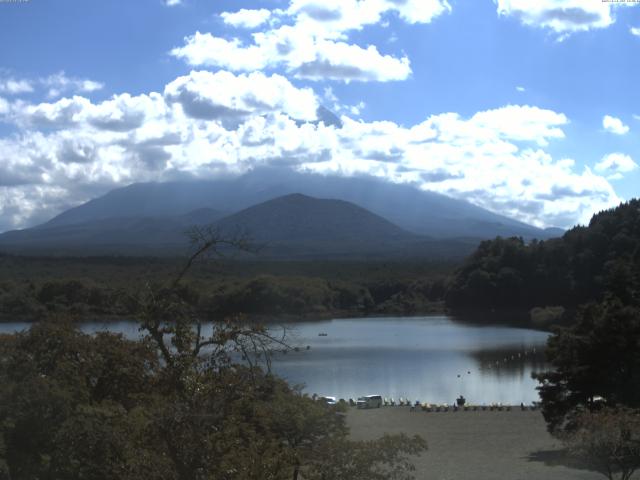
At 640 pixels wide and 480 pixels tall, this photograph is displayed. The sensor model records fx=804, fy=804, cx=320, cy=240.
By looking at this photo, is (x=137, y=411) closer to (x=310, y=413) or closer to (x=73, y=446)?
(x=73, y=446)

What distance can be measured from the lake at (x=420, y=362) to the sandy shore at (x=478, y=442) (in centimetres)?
402

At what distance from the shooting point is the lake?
28062mm

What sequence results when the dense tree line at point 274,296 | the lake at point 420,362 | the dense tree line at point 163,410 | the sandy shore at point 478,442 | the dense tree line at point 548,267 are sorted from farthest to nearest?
the dense tree line at point 548,267
the dense tree line at point 274,296
the lake at point 420,362
the sandy shore at point 478,442
the dense tree line at point 163,410

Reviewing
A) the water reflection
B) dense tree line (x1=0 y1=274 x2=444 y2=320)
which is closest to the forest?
dense tree line (x1=0 y1=274 x2=444 y2=320)

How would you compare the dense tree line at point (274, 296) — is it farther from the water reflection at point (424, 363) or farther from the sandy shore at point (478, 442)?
the sandy shore at point (478, 442)

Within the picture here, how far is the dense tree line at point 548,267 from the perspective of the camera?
55.2 meters

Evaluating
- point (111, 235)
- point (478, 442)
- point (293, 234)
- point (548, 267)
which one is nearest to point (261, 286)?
point (548, 267)

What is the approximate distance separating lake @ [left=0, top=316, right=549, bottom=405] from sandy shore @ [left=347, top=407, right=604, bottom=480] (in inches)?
158

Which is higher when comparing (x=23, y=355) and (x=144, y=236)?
(x=144, y=236)

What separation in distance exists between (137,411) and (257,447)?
0.96 metres

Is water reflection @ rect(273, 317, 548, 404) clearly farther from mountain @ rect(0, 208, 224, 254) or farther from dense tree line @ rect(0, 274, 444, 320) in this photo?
mountain @ rect(0, 208, 224, 254)

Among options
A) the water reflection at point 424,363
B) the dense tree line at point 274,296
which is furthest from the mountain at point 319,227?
the water reflection at point 424,363

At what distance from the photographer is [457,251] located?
146125 millimetres

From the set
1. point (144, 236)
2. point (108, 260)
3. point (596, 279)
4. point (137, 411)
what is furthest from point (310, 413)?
point (144, 236)
